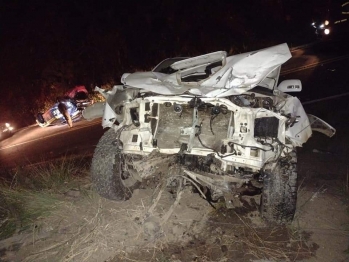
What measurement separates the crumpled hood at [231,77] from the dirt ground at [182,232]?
117cm

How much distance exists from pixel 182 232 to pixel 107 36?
51.6 ft

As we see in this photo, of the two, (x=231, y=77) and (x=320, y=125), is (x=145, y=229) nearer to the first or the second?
(x=231, y=77)

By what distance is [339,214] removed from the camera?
3.90 m

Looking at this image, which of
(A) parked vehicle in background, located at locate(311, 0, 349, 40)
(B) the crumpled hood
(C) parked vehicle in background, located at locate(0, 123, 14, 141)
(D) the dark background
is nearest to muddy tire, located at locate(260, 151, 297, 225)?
(B) the crumpled hood

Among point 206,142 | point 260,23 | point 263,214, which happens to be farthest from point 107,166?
point 260,23

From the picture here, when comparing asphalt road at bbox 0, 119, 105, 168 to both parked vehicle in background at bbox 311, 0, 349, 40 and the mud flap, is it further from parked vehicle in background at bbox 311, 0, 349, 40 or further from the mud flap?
parked vehicle in background at bbox 311, 0, 349, 40

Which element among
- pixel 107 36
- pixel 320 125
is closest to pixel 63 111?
pixel 320 125

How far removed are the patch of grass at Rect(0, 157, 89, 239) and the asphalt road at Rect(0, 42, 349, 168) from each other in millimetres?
1695

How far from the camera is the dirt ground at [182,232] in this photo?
3.40 meters

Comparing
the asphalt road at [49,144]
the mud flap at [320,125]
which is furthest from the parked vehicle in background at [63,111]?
the mud flap at [320,125]

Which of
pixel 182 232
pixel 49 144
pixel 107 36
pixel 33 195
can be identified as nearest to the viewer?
pixel 182 232

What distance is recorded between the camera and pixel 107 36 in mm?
17766

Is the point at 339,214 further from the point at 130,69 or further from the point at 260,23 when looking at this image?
the point at 260,23

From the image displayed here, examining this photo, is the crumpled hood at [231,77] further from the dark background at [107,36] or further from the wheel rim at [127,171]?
the dark background at [107,36]
